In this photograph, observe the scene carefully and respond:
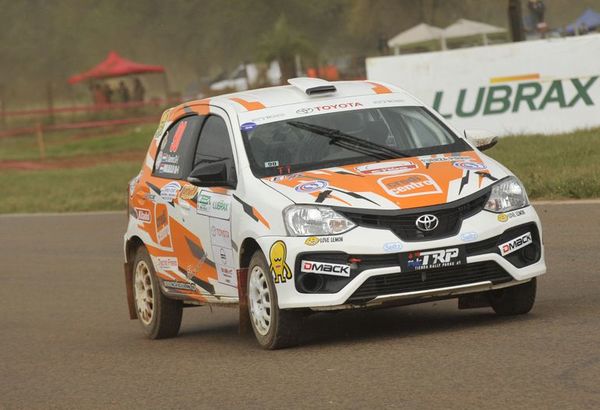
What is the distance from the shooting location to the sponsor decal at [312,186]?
27.5ft

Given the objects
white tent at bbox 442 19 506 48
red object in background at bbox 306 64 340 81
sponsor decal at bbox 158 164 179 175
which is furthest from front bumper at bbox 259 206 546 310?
white tent at bbox 442 19 506 48

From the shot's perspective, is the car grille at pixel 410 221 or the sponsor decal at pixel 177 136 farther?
the sponsor decal at pixel 177 136

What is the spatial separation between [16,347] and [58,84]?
63.7m

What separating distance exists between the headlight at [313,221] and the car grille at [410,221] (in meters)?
0.05

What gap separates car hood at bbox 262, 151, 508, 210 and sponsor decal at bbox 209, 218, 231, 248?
43 cm

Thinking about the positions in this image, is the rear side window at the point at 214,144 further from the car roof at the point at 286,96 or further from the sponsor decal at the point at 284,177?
the sponsor decal at the point at 284,177

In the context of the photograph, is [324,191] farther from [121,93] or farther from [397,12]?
[397,12]

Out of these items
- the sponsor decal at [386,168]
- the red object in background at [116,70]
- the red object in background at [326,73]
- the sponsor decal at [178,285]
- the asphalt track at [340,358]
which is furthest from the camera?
the red object in background at [116,70]

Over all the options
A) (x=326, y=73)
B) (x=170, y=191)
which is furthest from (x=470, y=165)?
(x=326, y=73)

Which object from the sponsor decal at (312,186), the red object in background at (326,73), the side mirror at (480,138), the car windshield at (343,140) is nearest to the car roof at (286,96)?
the car windshield at (343,140)

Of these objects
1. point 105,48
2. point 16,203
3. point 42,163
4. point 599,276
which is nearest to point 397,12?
point 105,48

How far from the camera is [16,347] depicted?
10766 millimetres

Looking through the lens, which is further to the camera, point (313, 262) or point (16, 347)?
point (16, 347)

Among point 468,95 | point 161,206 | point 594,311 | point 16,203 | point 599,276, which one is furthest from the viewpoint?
point 16,203
